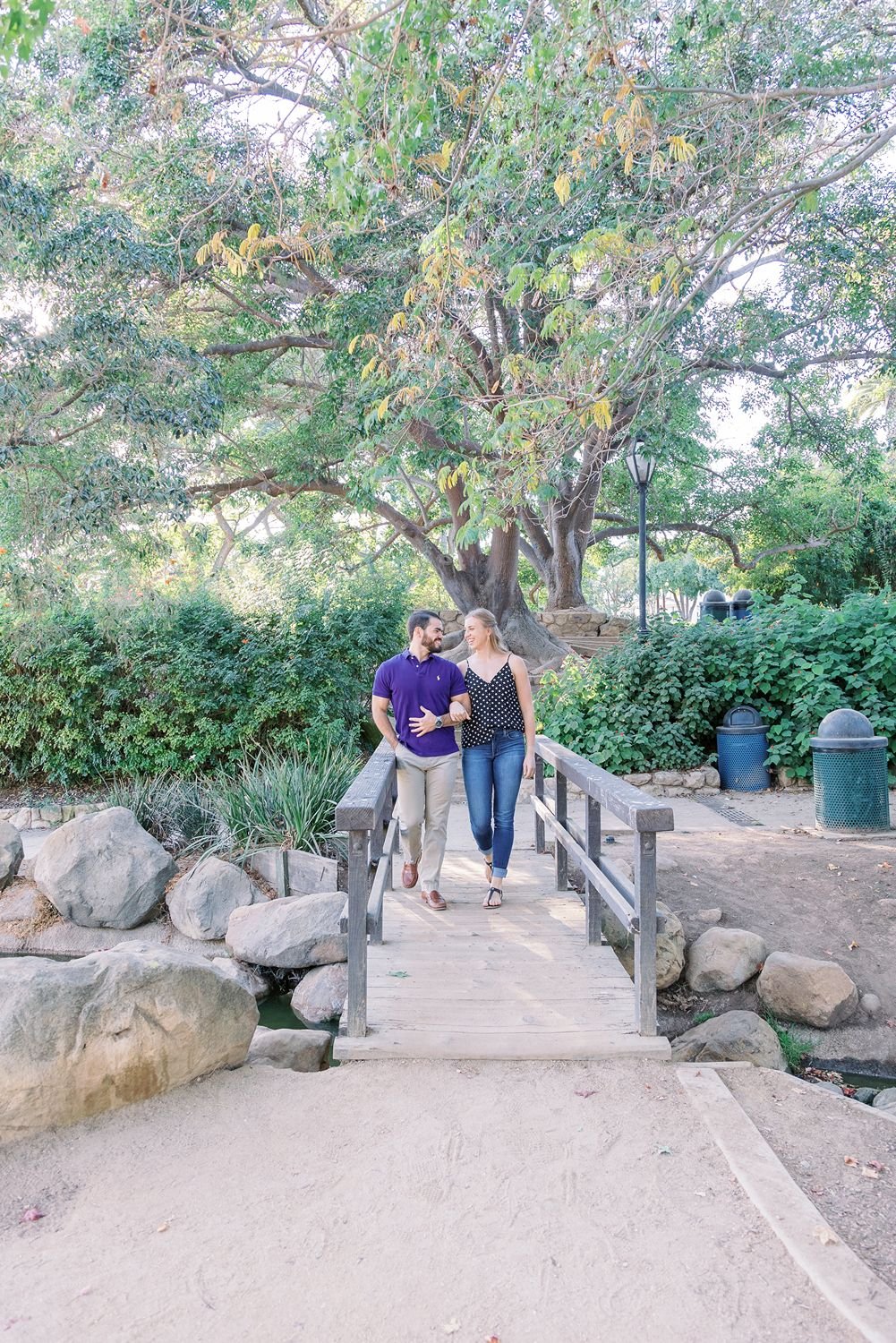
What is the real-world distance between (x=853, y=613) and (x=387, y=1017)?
7.88m

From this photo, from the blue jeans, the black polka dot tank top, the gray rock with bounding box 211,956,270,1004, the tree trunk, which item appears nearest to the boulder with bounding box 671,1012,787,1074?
the blue jeans

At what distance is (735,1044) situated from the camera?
450 centimetres

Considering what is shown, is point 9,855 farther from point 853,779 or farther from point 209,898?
point 853,779

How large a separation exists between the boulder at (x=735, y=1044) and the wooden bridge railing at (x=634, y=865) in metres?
0.68

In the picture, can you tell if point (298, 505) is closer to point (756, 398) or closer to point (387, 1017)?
point (756, 398)

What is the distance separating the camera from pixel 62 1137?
3209mm

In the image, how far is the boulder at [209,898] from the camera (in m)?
6.62

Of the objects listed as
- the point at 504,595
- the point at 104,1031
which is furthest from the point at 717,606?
the point at 104,1031

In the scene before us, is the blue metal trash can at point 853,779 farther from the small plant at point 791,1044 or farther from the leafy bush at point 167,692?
the leafy bush at point 167,692

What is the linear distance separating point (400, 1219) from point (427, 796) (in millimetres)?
2587

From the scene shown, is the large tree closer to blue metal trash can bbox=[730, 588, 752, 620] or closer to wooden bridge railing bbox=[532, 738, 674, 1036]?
wooden bridge railing bbox=[532, 738, 674, 1036]

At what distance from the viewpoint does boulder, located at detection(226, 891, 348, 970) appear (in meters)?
5.99

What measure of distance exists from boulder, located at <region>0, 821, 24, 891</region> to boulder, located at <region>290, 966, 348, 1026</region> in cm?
303

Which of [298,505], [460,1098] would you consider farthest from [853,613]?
[298,505]
